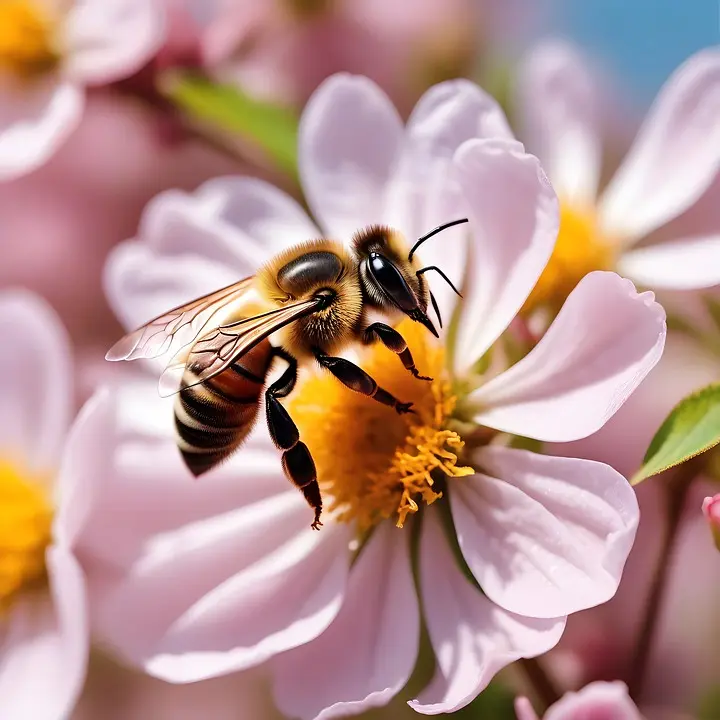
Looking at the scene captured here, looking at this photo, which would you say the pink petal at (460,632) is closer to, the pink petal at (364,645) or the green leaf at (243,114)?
the pink petal at (364,645)

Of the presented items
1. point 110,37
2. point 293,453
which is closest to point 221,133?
point 110,37

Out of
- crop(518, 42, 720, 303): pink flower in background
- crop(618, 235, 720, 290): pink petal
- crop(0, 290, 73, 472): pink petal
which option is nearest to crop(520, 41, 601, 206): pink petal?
crop(518, 42, 720, 303): pink flower in background

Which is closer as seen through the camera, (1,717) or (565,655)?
(1,717)

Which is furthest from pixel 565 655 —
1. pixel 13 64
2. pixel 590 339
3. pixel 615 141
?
pixel 13 64

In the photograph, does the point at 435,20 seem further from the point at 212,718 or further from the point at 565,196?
the point at 212,718

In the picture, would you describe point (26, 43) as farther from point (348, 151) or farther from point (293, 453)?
point (293, 453)

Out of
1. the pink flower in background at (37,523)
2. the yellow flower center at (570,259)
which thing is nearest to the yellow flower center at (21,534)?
the pink flower in background at (37,523)
